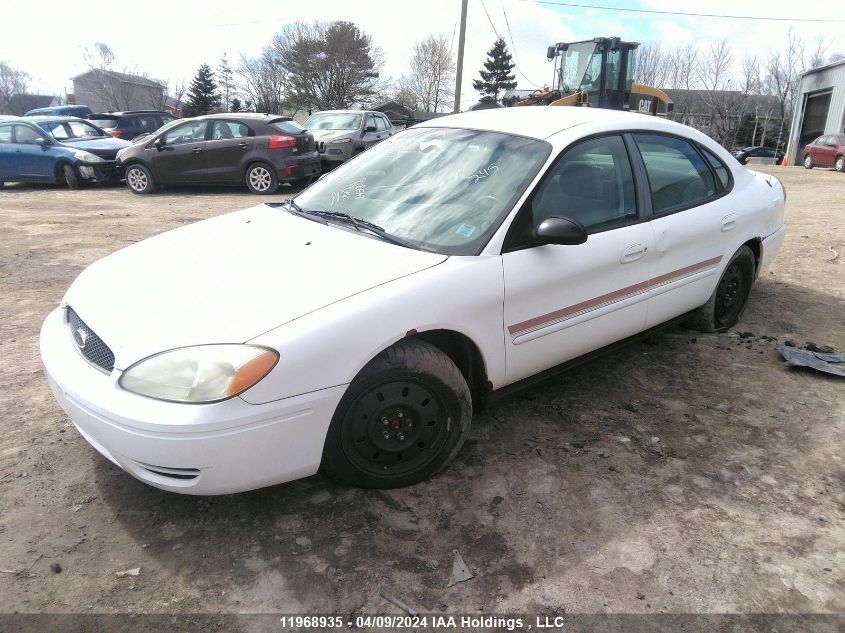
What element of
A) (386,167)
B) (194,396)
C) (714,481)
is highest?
(386,167)

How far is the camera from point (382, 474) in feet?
8.67

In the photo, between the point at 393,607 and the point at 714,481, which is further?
the point at 714,481

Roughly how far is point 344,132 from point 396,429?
1230cm

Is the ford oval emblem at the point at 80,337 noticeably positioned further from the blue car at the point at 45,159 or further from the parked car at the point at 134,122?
the parked car at the point at 134,122

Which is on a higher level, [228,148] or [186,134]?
[186,134]

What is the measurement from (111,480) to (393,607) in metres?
1.45

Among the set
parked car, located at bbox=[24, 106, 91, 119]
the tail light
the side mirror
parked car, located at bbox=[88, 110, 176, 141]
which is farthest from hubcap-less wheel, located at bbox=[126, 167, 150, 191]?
parked car, located at bbox=[24, 106, 91, 119]

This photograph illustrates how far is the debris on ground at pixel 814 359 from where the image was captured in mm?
3973

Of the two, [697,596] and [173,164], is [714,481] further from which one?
[173,164]

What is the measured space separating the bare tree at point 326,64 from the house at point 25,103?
27.3 meters

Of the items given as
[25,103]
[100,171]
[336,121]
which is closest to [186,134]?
[100,171]

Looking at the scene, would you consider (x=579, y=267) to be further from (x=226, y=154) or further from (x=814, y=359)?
(x=226, y=154)

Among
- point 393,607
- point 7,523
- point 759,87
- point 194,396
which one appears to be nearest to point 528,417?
point 393,607

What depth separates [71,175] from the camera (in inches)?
519
